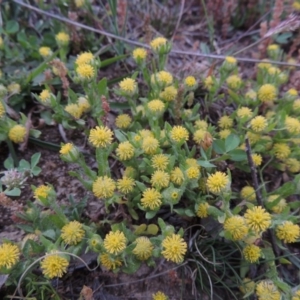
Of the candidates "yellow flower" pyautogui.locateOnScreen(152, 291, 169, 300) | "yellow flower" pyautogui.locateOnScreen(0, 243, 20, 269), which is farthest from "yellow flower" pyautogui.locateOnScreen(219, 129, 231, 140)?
"yellow flower" pyautogui.locateOnScreen(0, 243, 20, 269)

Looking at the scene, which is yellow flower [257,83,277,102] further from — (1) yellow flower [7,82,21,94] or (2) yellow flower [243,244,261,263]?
(1) yellow flower [7,82,21,94]

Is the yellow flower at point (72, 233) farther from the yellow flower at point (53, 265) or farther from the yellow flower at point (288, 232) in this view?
the yellow flower at point (288, 232)

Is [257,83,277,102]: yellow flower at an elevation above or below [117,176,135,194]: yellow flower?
above

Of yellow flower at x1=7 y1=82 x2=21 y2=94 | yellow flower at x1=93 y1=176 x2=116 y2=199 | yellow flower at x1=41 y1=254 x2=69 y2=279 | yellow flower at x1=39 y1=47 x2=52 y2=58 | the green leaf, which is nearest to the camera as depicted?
yellow flower at x1=41 y1=254 x2=69 y2=279

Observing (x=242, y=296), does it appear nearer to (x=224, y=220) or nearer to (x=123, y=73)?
(x=224, y=220)

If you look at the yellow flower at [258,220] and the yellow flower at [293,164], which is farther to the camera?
the yellow flower at [293,164]

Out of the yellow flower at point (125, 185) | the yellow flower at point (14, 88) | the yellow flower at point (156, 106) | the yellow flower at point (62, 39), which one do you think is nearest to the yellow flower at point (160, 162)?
the yellow flower at point (125, 185)

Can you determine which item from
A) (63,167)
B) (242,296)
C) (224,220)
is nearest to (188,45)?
(63,167)

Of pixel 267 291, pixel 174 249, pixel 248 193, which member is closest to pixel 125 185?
pixel 174 249

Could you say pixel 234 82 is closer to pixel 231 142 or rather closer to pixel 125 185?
pixel 231 142
